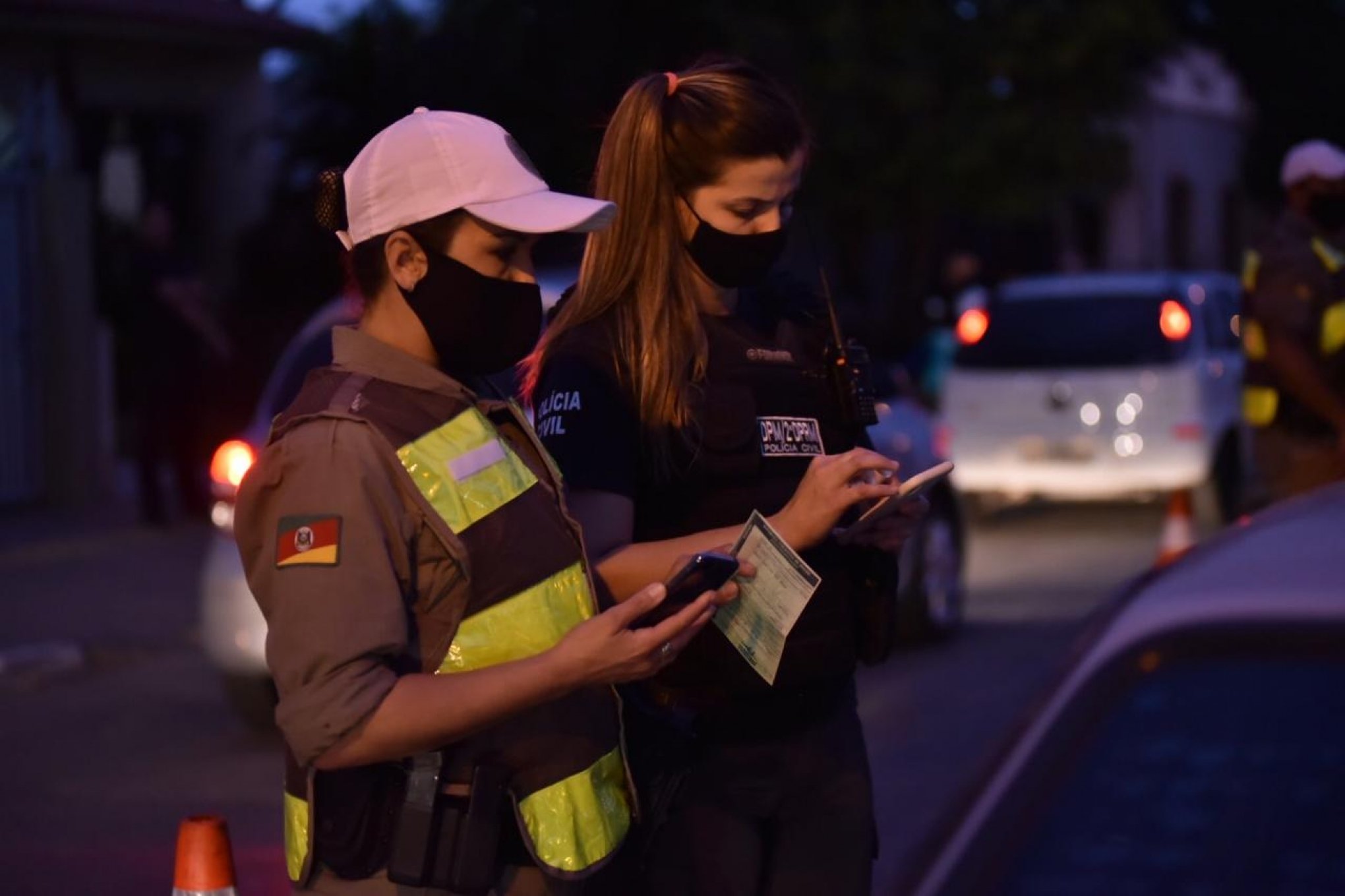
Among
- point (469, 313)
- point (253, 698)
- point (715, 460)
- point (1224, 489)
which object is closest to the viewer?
point (469, 313)

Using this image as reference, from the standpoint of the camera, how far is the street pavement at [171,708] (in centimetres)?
725

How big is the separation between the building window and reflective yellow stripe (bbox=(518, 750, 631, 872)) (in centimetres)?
3931

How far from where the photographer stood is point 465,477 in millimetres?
2922

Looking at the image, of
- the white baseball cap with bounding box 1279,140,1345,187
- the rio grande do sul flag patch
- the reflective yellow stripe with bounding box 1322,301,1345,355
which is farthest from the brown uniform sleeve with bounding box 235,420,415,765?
the white baseball cap with bounding box 1279,140,1345,187

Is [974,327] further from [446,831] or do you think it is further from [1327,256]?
[446,831]

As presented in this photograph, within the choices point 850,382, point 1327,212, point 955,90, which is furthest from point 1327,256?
point 955,90

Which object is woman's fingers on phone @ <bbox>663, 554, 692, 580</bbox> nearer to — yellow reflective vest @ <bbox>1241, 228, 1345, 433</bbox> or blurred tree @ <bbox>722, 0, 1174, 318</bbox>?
yellow reflective vest @ <bbox>1241, 228, 1345, 433</bbox>

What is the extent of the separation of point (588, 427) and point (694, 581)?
0.44 meters

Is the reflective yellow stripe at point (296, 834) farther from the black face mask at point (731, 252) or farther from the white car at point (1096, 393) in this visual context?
the white car at point (1096, 393)

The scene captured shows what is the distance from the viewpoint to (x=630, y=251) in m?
3.54

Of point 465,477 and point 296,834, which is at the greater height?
point 465,477

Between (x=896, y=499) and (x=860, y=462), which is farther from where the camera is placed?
(x=896, y=499)

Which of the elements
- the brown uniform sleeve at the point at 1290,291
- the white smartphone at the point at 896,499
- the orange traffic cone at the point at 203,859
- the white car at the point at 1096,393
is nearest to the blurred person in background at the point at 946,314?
the white car at the point at 1096,393

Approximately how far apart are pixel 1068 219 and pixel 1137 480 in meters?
20.9
